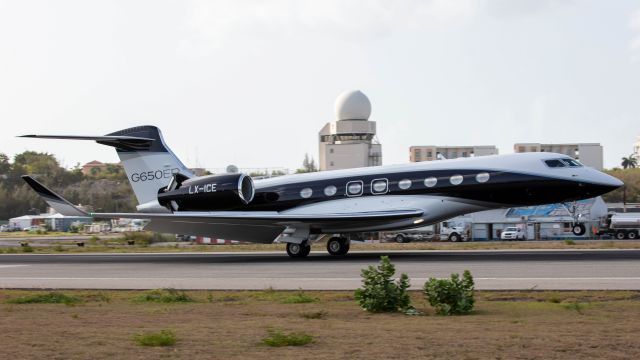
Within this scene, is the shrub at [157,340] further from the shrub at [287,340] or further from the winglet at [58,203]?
the winglet at [58,203]

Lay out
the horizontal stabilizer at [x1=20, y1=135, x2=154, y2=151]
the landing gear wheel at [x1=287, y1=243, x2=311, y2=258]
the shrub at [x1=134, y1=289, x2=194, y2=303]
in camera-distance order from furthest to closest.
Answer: the horizontal stabilizer at [x1=20, y1=135, x2=154, y2=151], the landing gear wheel at [x1=287, y1=243, x2=311, y2=258], the shrub at [x1=134, y1=289, x2=194, y2=303]

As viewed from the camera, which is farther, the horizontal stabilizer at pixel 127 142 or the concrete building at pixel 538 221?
the concrete building at pixel 538 221

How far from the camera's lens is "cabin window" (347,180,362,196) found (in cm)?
3136

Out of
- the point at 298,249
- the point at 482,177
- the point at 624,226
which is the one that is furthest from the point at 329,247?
the point at 624,226

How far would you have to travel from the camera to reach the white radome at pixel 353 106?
9756cm

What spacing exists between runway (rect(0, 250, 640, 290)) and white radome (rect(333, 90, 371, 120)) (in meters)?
68.6

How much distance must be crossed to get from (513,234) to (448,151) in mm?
57253

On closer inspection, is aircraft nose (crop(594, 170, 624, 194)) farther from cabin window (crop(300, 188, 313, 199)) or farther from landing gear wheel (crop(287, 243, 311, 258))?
landing gear wheel (crop(287, 243, 311, 258))

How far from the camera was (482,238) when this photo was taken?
67625 mm

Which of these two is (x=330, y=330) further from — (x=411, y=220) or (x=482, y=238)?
(x=482, y=238)

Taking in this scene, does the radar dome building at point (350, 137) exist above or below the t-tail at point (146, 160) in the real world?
above

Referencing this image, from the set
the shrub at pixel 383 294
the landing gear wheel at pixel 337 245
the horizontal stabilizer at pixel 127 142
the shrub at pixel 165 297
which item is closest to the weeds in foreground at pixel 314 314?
the shrub at pixel 383 294

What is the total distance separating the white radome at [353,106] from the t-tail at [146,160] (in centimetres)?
6342

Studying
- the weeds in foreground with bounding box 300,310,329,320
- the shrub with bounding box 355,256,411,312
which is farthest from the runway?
the weeds in foreground with bounding box 300,310,329,320
